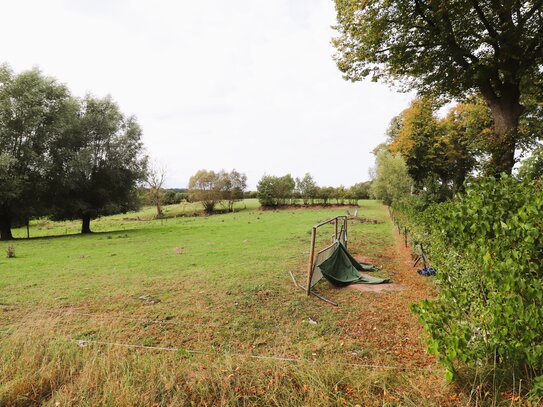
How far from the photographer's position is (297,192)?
2488 inches

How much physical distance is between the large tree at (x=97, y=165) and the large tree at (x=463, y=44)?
23.7 meters

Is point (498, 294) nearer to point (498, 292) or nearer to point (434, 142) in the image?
point (498, 292)

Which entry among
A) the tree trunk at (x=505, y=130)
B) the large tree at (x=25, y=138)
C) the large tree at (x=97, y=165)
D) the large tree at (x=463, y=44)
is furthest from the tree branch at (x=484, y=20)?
the large tree at (x=25, y=138)

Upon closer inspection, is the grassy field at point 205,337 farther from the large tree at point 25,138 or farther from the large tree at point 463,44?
the large tree at point 25,138

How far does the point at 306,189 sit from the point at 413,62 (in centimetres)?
5003

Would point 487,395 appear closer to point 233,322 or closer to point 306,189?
point 233,322

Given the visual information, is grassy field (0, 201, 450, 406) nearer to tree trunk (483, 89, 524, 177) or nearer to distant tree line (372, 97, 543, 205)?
tree trunk (483, 89, 524, 177)

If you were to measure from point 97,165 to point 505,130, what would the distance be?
30711 millimetres

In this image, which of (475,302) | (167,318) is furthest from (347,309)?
(167,318)

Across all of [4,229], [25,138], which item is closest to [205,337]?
[4,229]

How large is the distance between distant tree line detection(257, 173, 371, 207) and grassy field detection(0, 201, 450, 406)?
4419 cm

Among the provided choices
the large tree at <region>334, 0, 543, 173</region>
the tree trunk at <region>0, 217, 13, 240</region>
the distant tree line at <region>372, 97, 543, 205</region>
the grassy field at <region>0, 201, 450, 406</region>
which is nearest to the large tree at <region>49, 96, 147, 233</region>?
the tree trunk at <region>0, 217, 13, 240</region>

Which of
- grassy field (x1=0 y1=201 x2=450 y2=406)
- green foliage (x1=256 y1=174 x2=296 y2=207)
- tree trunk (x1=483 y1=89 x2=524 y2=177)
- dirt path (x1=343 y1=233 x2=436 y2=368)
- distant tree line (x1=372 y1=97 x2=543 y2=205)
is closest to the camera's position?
grassy field (x1=0 y1=201 x2=450 y2=406)

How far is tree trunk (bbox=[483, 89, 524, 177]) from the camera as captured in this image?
11.1m
